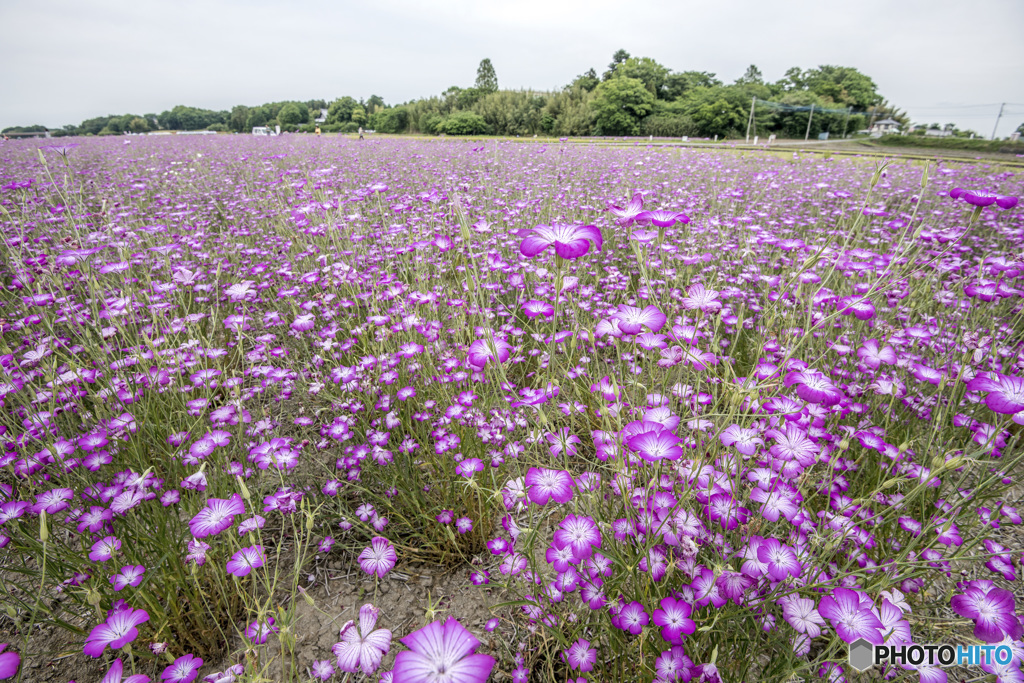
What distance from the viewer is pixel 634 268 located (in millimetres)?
3936

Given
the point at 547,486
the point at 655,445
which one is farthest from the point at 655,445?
the point at 547,486

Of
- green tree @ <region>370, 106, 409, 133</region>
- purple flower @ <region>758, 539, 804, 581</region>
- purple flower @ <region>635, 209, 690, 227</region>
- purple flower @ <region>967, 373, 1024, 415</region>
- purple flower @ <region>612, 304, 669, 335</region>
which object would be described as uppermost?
green tree @ <region>370, 106, 409, 133</region>

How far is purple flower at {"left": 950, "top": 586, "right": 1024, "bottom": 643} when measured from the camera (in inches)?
41.2

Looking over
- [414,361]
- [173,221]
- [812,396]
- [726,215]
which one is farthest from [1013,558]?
[173,221]

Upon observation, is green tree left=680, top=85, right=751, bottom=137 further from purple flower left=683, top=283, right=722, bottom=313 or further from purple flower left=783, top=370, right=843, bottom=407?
purple flower left=783, top=370, right=843, bottom=407

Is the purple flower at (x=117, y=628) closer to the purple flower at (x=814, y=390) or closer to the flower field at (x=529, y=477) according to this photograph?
the flower field at (x=529, y=477)

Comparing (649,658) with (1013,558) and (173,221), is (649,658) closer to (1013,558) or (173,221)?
(1013,558)

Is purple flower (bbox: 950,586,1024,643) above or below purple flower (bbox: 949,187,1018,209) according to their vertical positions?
below

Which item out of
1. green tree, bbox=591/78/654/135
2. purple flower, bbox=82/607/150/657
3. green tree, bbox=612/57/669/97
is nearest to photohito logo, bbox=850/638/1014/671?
purple flower, bbox=82/607/150/657

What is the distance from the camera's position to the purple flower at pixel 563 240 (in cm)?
107

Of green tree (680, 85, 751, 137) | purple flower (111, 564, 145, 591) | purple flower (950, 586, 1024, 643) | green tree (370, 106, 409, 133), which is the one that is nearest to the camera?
purple flower (950, 586, 1024, 643)

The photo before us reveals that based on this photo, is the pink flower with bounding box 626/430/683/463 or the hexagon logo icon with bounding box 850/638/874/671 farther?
the pink flower with bounding box 626/430/683/463

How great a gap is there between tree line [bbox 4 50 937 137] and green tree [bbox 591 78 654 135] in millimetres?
75

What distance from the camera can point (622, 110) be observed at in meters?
32.6
